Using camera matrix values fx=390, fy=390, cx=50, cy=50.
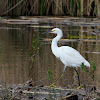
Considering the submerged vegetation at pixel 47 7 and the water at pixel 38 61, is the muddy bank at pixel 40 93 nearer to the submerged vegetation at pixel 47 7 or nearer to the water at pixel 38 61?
the water at pixel 38 61

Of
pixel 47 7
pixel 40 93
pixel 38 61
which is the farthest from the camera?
pixel 47 7

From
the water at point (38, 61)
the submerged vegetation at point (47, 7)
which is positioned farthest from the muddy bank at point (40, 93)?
the submerged vegetation at point (47, 7)

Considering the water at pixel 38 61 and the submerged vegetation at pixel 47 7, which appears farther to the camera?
the submerged vegetation at pixel 47 7

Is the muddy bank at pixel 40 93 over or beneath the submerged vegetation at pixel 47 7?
beneath

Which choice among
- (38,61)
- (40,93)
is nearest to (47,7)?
(38,61)

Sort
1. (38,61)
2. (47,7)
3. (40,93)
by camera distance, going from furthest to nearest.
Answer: (47,7)
(38,61)
(40,93)

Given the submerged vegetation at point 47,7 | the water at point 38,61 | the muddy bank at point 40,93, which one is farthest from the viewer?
the submerged vegetation at point 47,7

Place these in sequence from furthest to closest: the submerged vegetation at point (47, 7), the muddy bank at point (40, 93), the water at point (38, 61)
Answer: the submerged vegetation at point (47, 7), the water at point (38, 61), the muddy bank at point (40, 93)

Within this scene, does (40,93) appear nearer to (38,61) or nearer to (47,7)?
(38,61)

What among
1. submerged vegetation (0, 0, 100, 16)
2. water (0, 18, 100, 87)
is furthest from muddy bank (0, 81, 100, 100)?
submerged vegetation (0, 0, 100, 16)

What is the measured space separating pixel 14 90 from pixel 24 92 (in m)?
0.15

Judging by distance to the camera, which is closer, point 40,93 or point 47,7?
point 40,93

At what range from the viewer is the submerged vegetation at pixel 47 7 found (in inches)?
747

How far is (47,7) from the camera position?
19.8 metres
